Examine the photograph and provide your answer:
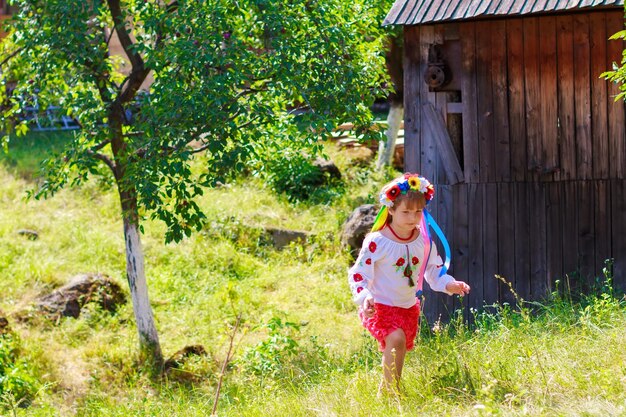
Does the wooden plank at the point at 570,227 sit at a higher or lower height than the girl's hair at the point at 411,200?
lower

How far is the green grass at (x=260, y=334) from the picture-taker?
5305 mm

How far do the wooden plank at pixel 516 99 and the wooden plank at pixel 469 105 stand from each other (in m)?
0.34

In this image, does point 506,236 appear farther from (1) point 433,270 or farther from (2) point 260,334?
(2) point 260,334

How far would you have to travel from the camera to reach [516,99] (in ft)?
28.2

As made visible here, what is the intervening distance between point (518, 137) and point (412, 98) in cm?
113

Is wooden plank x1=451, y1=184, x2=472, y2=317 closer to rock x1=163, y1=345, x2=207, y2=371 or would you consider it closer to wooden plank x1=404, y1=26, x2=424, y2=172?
wooden plank x1=404, y1=26, x2=424, y2=172

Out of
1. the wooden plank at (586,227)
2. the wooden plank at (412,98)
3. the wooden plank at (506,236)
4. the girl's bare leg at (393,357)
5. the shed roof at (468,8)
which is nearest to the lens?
the girl's bare leg at (393,357)

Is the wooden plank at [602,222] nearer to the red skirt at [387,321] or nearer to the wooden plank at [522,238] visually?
the wooden plank at [522,238]

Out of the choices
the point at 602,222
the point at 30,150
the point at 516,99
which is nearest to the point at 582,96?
the point at 516,99

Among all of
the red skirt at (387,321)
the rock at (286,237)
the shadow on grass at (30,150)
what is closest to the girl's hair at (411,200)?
the red skirt at (387,321)

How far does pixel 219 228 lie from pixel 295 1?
5.85 m

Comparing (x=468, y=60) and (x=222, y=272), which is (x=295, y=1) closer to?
(x=468, y=60)

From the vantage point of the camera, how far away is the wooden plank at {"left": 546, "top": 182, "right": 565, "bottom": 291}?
8.55 metres

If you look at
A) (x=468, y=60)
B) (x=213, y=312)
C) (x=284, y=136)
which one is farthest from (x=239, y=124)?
(x=213, y=312)
